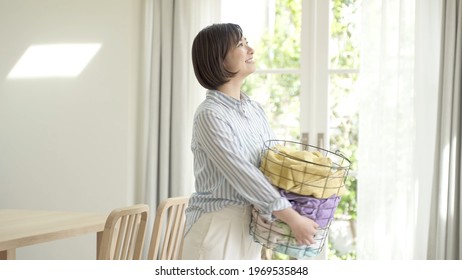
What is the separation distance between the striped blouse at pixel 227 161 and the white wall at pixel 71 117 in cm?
249

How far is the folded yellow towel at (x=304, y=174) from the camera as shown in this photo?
6.44 feet

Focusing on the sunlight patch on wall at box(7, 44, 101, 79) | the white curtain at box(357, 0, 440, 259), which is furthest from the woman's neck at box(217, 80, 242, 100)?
the sunlight patch on wall at box(7, 44, 101, 79)

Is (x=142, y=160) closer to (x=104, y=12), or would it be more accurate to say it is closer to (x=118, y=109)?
(x=118, y=109)

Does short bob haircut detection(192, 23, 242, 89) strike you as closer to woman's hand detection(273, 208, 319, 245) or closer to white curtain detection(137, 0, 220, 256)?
woman's hand detection(273, 208, 319, 245)

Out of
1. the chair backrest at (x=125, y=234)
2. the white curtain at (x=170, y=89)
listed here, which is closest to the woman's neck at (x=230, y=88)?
the chair backrest at (x=125, y=234)

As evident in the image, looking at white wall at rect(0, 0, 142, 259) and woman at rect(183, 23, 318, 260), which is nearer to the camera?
woman at rect(183, 23, 318, 260)

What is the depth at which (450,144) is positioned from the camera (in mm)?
4199

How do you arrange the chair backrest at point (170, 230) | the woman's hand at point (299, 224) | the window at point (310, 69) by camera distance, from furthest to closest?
the window at point (310, 69)
the chair backrest at point (170, 230)
the woman's hand at point (299, 224)

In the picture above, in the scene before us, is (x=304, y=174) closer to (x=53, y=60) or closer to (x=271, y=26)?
(x=271, y=26)

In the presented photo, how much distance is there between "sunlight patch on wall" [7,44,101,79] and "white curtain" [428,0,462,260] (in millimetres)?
2054

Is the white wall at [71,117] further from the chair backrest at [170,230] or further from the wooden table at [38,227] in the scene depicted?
the chair backrest at [170,230]

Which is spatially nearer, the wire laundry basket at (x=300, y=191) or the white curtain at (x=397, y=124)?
the wire laundry basket at (x=300, y=191)

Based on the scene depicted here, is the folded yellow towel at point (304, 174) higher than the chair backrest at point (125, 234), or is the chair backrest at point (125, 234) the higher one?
the folded yellow towel at point (304, 174)

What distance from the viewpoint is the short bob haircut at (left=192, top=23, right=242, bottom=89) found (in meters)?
2.15
